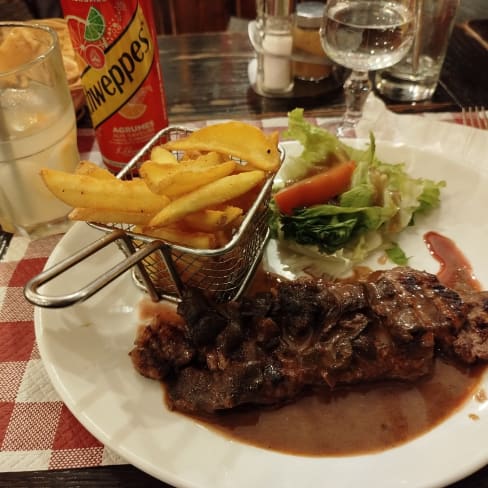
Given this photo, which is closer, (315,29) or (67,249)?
(67,249)

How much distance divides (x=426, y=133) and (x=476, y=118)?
37 centimetres

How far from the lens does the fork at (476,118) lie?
2.84 m

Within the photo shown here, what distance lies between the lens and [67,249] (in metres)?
1.99

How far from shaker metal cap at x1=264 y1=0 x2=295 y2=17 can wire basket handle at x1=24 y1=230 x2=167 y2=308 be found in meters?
2.04

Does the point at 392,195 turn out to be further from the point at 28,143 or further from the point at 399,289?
the point at 28,143

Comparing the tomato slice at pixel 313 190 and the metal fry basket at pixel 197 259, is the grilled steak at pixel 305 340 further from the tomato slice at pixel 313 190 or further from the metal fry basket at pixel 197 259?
the tomato slice at pixel 313 190

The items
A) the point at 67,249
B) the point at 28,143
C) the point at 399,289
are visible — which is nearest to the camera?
the point at 399,289

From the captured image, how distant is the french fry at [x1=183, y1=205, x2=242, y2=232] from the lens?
159 centimetres

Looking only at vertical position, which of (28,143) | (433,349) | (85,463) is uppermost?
(28,143)

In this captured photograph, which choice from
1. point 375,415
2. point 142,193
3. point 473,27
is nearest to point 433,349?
point 375,415

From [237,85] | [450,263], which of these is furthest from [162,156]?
[237,85]

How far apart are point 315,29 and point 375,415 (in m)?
2.54

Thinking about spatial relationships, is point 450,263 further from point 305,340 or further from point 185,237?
point 185,237

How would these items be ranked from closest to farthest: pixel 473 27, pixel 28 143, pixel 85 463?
pixel 85 463, pixel 28 143, pixel 473 27
